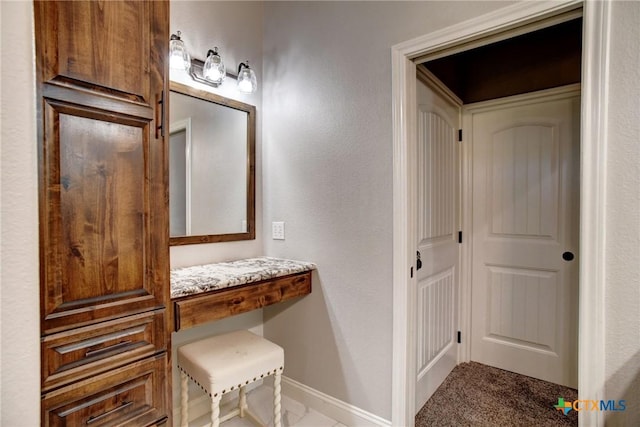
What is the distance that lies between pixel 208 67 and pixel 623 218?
205 centimetres

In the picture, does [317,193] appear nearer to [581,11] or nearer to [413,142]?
[413,142]

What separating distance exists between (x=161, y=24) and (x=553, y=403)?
301 centimetres

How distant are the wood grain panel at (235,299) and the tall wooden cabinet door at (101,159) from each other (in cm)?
28

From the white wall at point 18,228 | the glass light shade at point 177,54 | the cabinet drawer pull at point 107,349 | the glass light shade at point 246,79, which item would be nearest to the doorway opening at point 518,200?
the glass light shade at point 246,79

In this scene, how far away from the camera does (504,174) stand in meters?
2.55

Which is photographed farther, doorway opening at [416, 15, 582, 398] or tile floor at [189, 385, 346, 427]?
doorway opening at [416, 15, 582, 398]

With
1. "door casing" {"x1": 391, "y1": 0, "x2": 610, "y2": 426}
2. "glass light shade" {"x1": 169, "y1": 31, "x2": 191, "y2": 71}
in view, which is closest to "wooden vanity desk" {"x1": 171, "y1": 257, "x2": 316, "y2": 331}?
"door casing" {"x1": 391, "y1": 0, "x2": 610, "y2": 426}

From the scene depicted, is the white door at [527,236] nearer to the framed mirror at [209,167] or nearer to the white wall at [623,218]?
the white wall at [623,218]

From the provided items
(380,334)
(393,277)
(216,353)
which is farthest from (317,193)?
(216,353)

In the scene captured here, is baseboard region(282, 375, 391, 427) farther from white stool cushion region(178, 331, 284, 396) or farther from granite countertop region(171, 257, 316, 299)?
granite countertop region(171, 257, 316, 299)

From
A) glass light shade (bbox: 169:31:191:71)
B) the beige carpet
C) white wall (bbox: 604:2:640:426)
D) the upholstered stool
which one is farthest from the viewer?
the beige carpet

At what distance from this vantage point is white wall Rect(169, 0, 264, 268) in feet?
6.07

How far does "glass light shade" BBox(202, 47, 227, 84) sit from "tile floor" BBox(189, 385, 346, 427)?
194 centimetres

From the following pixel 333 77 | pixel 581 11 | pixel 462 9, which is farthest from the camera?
pixel 333 77
